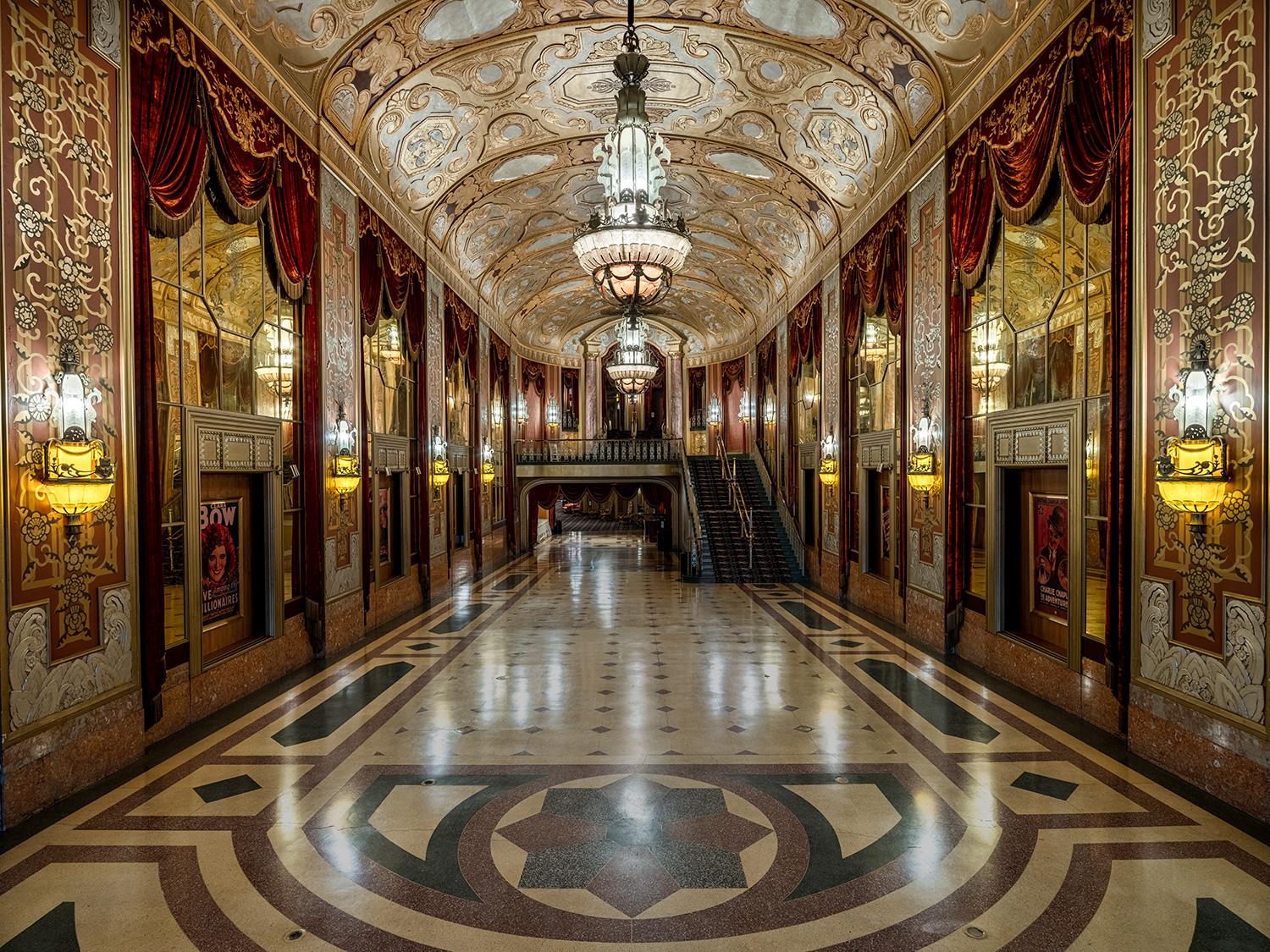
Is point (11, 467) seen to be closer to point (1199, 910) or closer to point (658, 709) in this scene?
point (658, 709)

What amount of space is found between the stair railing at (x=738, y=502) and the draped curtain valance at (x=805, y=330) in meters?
3.07

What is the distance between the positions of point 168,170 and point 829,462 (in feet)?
32.8

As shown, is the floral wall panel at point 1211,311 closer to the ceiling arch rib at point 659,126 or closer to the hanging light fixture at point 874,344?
the ceiling arch rib at point 659,126

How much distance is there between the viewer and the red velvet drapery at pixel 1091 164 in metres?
5.14

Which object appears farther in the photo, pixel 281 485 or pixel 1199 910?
pixel 281 485

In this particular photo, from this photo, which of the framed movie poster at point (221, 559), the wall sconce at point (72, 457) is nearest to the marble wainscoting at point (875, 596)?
the framed movie poster at point (221, 559)

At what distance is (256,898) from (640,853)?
1.87 meters

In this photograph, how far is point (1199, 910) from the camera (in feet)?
10.7

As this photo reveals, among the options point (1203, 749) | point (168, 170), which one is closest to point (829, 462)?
point (1203, 749)

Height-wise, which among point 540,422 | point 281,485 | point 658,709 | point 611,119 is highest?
point 611,119

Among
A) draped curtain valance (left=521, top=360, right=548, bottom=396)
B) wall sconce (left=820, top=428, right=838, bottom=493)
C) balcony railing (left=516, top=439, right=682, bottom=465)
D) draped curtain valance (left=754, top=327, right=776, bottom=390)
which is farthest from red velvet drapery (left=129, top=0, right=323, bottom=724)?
draped curtain valance (left=521, top=360, right=548, bottom=396)

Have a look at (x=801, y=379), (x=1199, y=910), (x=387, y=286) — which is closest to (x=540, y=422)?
(x=801, y=379)

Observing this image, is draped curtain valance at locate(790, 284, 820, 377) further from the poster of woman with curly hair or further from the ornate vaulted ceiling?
the poster of woman with curly hair

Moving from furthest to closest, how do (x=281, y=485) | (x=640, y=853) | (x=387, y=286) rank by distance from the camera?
(x=387, y=286)
(x=281, y=485)
(x=640, y=853)
